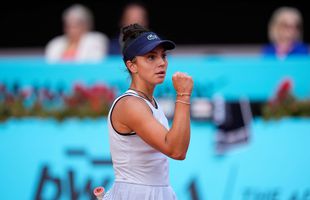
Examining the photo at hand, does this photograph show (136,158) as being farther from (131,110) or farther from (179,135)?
(179,135)

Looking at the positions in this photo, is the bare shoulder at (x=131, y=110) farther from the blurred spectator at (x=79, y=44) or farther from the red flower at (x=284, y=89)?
the blurred spectator at (x=79, y=44)

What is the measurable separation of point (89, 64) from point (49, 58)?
1109 millimetres

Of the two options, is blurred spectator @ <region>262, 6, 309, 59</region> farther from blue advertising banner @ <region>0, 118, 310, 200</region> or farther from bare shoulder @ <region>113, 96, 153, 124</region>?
bare shoulder @ <region>113, 96, 153, 124</region>

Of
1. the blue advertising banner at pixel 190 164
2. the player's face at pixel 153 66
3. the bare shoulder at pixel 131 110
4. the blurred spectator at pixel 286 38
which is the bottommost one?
the blue advertising banner at pixel 190 164

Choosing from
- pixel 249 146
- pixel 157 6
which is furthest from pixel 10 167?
pixel 157 6

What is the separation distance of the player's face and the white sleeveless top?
0.12 meters

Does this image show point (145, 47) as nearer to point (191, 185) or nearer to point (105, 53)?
point (191, 185)

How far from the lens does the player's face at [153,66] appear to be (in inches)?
163

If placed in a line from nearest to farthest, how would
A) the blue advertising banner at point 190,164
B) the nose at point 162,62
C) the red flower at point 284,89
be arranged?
1. the nose at point 162,62
2. the blue advertising banner at point 190,164
3. the red flower at point 284,89

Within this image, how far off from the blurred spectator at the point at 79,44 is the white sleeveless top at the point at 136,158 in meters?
3.52

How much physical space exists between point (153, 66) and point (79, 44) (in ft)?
13.0

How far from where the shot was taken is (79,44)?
800 centimetres

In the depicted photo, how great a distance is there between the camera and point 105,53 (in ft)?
26.3

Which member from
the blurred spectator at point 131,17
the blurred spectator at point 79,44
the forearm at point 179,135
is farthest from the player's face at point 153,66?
the blurred spectator at point 131,17
